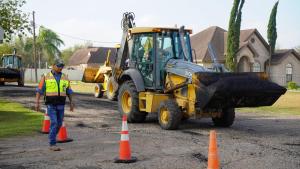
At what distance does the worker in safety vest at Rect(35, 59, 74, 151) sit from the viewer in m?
9.48

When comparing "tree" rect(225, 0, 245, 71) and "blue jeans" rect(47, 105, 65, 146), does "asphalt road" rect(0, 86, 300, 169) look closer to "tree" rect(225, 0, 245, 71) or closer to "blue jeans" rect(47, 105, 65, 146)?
"blue jeans" rect(47, 105, 65, 146)

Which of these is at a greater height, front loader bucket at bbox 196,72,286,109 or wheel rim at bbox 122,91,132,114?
front loader bucket at bbox 196,72,286,109

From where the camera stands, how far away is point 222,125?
13.7 m

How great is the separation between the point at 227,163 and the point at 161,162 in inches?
45.1

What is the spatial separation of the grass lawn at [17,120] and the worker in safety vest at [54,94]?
264cm

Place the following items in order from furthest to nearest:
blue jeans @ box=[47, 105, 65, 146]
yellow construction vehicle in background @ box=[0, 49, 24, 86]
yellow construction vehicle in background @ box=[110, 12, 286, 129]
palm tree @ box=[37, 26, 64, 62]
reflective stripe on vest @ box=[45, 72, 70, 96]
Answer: palm tree @ box=[37, 26, 64, 62]
yellow construction vehicle in background @ box=[0, 49, 24, 86]
yellow construction vehicle in background @ box=[110, 12, 286, 129]
reflective stripe on vest @ box=[45, 72, 70, 96]
blue jeans @ box=[47, 105, 65, 146]

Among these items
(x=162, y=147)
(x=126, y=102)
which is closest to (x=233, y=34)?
(x=126, y=102)

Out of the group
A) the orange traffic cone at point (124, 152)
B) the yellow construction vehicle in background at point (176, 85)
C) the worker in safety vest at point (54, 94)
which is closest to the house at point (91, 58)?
the yellow construction vehicle in background at point (176, 85)

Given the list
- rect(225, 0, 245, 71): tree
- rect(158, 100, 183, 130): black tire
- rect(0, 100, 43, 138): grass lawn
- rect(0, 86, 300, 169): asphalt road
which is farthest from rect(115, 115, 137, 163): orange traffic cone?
rect(225, 0, 245, 71): tree

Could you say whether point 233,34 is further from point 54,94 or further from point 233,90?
point 54,94

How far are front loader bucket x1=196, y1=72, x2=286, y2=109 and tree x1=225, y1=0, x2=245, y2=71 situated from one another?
35200 mm

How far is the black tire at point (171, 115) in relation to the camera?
1252 centimetres

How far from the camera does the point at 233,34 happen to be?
4716 cm

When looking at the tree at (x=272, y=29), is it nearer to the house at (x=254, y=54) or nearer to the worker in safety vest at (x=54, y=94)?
the house at (x=254, y=54)
